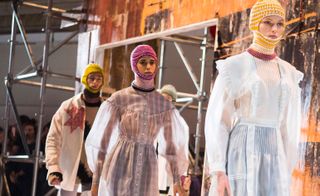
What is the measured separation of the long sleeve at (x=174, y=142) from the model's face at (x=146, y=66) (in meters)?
0.33

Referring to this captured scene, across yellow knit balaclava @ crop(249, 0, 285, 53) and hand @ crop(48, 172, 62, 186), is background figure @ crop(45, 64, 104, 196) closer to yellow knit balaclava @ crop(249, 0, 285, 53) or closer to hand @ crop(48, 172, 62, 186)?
hand @ crop(48, 172, 62, 186)

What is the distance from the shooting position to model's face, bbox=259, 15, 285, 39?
4480mm

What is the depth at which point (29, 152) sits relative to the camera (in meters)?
9.95

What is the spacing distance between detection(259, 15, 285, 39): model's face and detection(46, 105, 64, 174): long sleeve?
2.64 meters

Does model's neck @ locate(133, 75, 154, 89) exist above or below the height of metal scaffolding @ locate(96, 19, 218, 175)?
below

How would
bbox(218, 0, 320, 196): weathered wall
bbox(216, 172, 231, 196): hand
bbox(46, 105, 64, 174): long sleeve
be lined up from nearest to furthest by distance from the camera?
bbox(216, 172, 231, 196): hand
bbox(218, 0, 320, 196): weathered wall
bbox(46, 105, 64, 174): long sleeve

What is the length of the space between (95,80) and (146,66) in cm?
146

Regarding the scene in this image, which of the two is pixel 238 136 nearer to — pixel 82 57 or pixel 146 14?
pixel 146 14

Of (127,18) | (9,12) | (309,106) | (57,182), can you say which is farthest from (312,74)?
(9,12)

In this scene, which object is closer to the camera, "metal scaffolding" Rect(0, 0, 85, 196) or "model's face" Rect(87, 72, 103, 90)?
"model's face" Rect(87, 72, 103, 90)

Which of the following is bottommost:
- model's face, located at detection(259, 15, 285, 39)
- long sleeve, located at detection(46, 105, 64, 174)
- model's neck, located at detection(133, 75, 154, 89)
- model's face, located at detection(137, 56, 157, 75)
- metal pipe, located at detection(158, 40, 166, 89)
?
long sleeve, located at detection(46, 105, 64, 174)

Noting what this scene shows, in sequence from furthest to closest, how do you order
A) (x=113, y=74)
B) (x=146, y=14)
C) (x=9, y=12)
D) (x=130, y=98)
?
(x=9, y=12) → (x=113, y=74) → (x=146, y=14) → (x=130, y=98)

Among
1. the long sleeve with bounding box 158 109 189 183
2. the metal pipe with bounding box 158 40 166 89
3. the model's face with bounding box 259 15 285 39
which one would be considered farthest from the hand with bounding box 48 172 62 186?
the metal pipe with bounding box 158 40 166 89

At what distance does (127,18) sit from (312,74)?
141 inches
